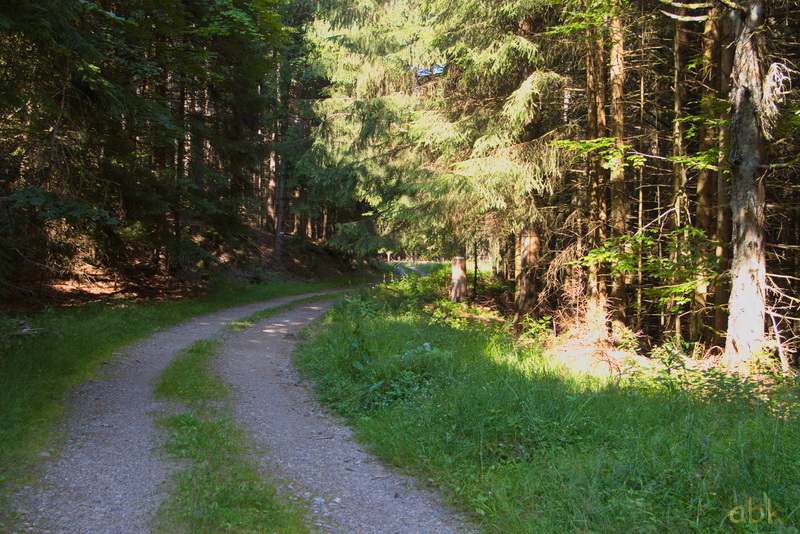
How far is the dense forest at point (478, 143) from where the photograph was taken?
7.04 metres

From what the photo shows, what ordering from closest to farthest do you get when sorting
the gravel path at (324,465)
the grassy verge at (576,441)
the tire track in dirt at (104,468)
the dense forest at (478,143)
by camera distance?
the grassy verge at (576,441)
the tire track in dirt at (104,468)
the gravel path at (324,465)
the dense forest at (478,143)

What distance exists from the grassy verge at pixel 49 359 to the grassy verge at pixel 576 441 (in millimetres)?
3283

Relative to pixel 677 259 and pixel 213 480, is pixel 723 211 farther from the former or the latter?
pixel 213 480

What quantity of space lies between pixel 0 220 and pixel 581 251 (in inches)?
429

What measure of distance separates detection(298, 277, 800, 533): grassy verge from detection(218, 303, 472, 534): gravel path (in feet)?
0.87

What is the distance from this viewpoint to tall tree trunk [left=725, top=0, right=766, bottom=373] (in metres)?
6.89

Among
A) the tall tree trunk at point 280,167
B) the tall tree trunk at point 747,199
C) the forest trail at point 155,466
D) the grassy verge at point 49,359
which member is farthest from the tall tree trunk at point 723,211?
the tall tree trunk at point 280,167

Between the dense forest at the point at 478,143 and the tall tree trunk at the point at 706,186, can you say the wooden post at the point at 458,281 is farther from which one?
the tall tree trunk at the point at 706,186

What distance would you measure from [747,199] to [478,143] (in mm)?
5786

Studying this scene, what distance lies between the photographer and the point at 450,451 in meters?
4.70

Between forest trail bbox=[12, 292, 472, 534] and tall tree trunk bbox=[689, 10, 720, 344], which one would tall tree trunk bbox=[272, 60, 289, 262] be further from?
tall tree trunk bbox=[689, 10, 720, 344]

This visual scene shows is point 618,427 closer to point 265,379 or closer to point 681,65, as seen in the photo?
point 265,379

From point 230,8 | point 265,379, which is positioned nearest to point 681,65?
point 230,8

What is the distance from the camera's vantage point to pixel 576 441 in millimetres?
4496
